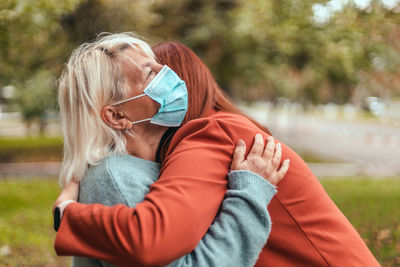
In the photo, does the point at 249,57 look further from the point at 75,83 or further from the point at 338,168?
the point at 75,83

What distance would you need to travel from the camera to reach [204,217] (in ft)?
5.29

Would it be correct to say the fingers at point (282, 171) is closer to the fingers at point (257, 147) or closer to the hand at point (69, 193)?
the fingers at point (257, 147)

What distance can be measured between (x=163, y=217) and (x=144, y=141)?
65 centimetres

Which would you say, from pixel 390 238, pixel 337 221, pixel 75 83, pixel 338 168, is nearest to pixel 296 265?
pixel 337 221

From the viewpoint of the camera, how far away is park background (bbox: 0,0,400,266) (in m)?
5.22

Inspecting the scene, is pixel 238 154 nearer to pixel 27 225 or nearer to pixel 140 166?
pixel 140 166

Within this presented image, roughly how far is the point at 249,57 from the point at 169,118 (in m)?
12.1

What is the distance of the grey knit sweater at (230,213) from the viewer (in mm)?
1638

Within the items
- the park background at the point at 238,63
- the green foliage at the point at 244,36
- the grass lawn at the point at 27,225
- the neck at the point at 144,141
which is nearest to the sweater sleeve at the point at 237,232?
the neck at the point at 144,141

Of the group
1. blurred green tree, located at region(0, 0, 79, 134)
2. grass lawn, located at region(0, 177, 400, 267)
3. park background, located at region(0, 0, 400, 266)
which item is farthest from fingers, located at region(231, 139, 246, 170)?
blurred green tree, located at region(0, 0, 79, 134)

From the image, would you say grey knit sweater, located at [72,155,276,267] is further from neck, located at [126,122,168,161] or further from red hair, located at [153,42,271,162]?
red hair, located at [153,42,271,162]

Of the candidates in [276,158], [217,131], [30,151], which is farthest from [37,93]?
[276,158]

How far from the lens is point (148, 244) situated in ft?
4.89

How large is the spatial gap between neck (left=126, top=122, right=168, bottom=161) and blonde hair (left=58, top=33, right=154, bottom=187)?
5cm
